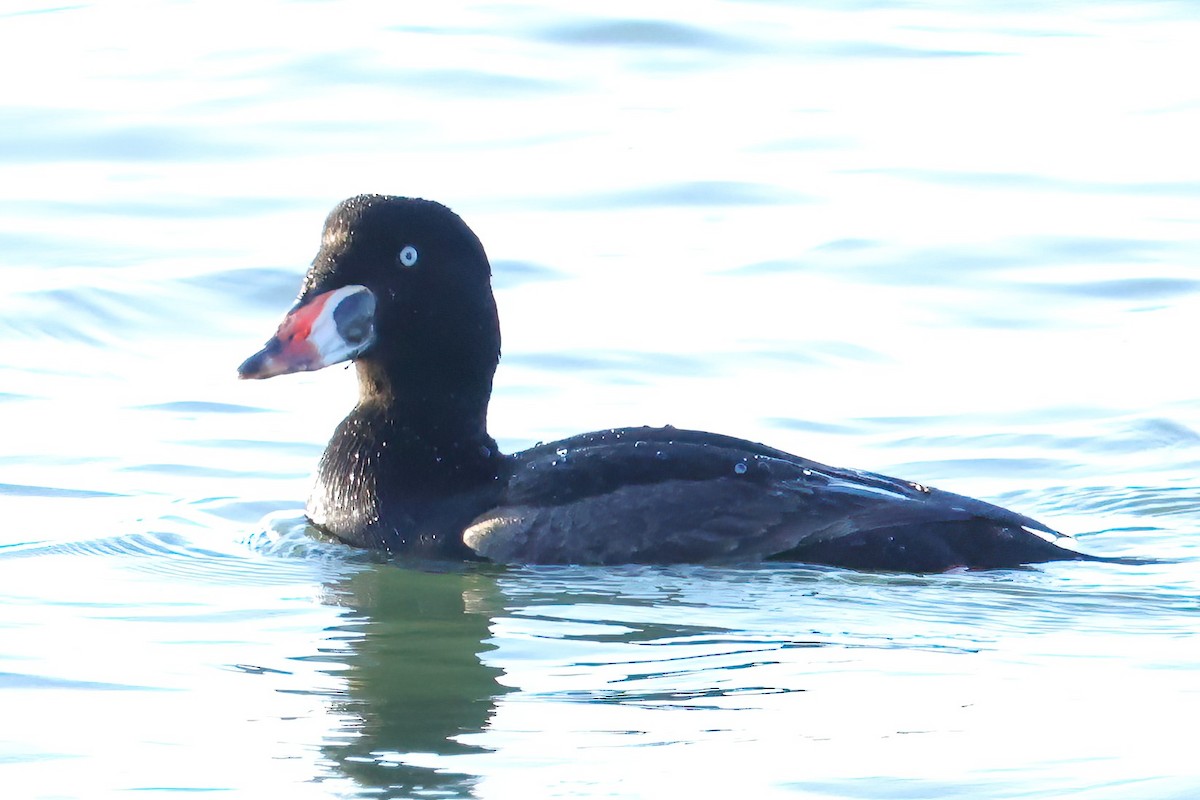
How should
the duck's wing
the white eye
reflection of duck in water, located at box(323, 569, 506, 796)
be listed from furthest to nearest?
the white eye
the duck's wing
reflection of duck in water, located at box(323, 569, 506, 796)

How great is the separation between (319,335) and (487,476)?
2.35ft

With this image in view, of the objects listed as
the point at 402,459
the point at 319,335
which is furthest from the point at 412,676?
the point at 319,335

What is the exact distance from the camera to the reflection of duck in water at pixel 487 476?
6.66 meters

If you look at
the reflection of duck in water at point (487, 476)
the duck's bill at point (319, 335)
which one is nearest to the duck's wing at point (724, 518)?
the reflection of duck in water at point (487, 476)

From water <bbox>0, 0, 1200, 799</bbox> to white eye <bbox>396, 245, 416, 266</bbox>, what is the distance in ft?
3.24

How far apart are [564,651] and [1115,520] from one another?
310cm

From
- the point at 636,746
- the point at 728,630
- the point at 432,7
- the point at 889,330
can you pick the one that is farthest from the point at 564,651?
the point at 432,7

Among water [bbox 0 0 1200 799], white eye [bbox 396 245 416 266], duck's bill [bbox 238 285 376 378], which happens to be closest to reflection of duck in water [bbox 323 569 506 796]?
water [bbox 0 0 1200 799]

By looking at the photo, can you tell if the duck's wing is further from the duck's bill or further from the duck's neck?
the duck's bill

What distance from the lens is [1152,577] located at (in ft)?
22.1

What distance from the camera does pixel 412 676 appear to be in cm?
544

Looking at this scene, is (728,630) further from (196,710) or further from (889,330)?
(889,330)

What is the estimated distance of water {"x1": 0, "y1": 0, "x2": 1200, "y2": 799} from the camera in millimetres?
4855

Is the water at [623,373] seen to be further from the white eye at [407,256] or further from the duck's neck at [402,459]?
the white eye at [407,256]
